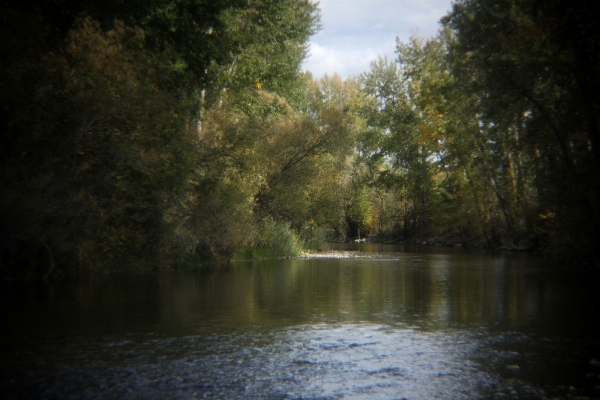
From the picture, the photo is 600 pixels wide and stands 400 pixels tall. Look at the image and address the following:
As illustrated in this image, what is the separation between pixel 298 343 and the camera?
19.0 feet

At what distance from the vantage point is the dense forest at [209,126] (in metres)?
11.0

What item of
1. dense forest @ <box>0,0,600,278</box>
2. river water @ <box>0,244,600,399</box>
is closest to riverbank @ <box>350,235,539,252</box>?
dense forest @ <box>0,0,600,278</box>

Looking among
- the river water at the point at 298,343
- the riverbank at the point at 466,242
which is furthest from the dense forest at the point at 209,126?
the river water at the point at 298,343

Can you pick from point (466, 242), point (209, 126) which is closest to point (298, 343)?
point (209, 126)

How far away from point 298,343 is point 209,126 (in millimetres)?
14104

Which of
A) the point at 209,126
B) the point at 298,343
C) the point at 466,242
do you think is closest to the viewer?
the point at 298,343

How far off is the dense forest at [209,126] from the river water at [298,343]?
2540mm

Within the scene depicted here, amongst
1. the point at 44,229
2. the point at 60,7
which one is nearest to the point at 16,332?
the point at 44,229

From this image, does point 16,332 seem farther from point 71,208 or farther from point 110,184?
point 110,184

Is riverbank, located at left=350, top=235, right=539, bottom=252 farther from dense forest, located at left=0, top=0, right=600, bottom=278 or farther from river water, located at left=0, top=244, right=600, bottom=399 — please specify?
river water, located at left=0, top=244, right=600, bottom=399

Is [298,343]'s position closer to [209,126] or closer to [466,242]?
[209,126]

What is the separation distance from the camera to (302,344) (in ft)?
18.9

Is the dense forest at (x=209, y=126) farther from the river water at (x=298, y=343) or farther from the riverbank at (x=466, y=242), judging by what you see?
the river water at (x=298, y=343)

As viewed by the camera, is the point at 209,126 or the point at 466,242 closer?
the point at 209,126
